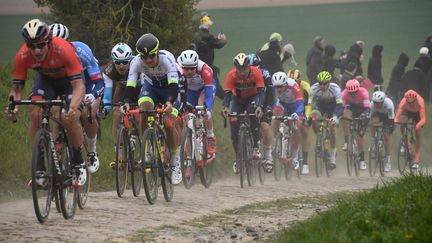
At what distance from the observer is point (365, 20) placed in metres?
36.8

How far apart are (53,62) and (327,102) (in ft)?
39.0

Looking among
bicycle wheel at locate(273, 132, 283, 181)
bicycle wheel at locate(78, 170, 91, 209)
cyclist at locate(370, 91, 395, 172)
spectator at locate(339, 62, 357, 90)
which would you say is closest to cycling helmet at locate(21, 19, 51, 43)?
bicycle wheel at locate(78, 170, 91, 209)

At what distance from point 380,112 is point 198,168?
8480mm

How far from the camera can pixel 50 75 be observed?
1165cm

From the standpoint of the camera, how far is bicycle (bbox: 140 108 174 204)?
13.2 metres

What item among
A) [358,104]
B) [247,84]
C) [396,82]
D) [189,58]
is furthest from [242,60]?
[396,82]

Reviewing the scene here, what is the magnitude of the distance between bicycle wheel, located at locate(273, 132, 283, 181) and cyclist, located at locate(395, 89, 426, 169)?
14.3 ft

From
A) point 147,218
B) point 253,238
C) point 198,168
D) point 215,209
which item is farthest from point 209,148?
point 253,238

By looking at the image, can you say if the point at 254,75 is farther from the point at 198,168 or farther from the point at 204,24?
the point at 204,24

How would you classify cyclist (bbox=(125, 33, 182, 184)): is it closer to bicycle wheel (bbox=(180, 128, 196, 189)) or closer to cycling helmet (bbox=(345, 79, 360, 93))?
bicycle wheel (bbox=(180, 128, 196, 189))

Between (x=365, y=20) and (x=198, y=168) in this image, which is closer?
(x=198, y=168)

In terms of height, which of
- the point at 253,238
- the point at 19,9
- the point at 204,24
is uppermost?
the point at 19,9

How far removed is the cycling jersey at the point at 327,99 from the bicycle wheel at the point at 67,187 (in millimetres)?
10873

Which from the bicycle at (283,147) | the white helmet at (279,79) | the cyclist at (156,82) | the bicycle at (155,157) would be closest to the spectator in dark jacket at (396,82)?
the bicycle at (283,147)
